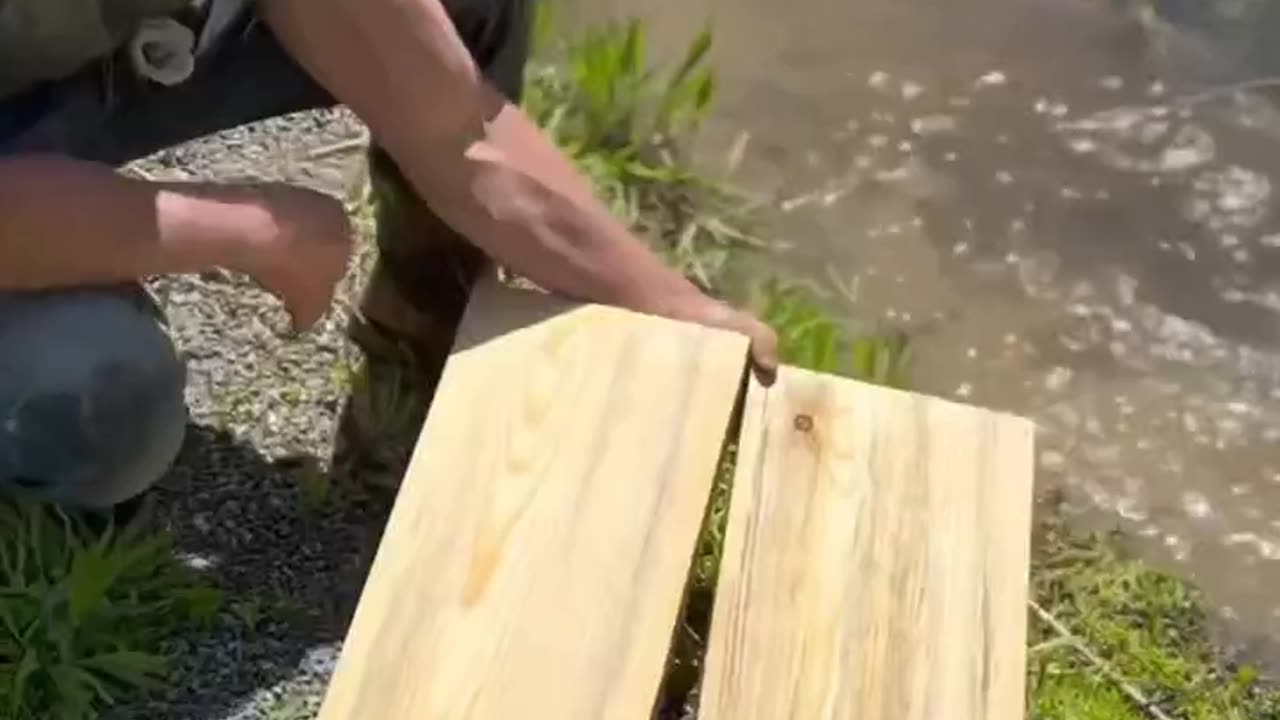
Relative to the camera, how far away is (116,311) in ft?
5.52

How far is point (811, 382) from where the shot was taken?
1660 mm

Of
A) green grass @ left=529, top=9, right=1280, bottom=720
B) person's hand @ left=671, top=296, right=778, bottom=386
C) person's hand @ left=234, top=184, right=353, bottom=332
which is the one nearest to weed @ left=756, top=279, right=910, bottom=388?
green grass @ left=529, top=9, right=1280, bottom=720

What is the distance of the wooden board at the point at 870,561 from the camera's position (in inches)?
56.7

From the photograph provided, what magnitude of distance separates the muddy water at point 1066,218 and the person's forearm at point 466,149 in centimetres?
77

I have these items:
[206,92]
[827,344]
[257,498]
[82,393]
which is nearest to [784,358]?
[827,344]

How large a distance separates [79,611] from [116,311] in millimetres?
316

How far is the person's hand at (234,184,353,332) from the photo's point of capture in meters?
1.62

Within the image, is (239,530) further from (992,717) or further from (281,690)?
(992,717)

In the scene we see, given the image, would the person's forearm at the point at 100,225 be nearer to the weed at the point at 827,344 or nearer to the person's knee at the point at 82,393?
the person's knee at the point at 82,393

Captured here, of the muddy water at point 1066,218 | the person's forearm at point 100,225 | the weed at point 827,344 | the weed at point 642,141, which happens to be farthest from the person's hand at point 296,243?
the muddy water at point 1066,218

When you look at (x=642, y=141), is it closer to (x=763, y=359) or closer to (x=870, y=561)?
(x=763, y=359)

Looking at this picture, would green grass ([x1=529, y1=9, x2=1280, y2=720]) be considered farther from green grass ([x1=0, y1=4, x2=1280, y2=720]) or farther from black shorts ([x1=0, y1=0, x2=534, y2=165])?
black shorts ([x1=0, y1=0, x2=534, y2=165])

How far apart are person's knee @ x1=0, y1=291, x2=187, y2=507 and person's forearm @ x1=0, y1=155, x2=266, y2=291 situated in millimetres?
39

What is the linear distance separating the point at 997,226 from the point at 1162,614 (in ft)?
2.11
